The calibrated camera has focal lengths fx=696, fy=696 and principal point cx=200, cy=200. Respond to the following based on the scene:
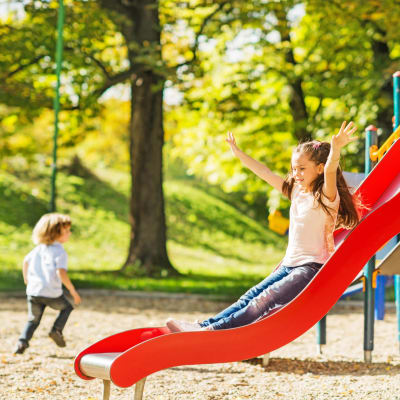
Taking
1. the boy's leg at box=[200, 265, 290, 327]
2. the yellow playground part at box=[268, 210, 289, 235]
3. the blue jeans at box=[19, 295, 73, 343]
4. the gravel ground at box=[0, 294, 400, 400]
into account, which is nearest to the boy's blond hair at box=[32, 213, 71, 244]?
the blue jeans at box=[19, 295, 73, 343]

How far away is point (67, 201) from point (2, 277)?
8.86 metres

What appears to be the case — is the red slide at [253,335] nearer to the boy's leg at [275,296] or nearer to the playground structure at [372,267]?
the boy's leg at [275,296]

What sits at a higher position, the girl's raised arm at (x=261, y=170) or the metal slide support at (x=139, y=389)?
the girl's raised arm at (x=261, y=170)

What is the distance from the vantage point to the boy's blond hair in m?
6.38

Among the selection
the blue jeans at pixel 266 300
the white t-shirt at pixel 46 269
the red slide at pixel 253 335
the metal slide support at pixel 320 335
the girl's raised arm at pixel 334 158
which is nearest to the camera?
the red slide at pixel 253 335

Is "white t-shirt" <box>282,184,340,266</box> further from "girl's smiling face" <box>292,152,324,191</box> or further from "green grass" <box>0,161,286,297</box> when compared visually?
"green grass" <box>0,161,286,297</box>

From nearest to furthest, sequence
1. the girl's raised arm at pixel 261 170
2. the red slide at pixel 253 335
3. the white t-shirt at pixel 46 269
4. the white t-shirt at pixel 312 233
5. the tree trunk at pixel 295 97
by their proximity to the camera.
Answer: the red slide at pixel 253 335
the white t-shirt at pixel 312 233
the girl's raised arm at pixel 261 170
the white t-shirt at pixel 46 269
the tree trunk at pixel 295 97

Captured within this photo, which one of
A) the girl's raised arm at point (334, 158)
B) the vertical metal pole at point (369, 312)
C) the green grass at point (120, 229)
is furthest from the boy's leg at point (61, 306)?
the green grass at point (120, 229)

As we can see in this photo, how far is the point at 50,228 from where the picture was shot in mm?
6379

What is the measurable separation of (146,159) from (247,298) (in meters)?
9.99

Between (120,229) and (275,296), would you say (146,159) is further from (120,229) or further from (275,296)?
(275,296)

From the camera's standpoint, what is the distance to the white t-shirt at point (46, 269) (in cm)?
632

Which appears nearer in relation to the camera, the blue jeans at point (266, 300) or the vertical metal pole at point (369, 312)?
the blue jeans at point (266, 300)

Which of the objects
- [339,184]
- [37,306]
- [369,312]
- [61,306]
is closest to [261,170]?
[339,184]
